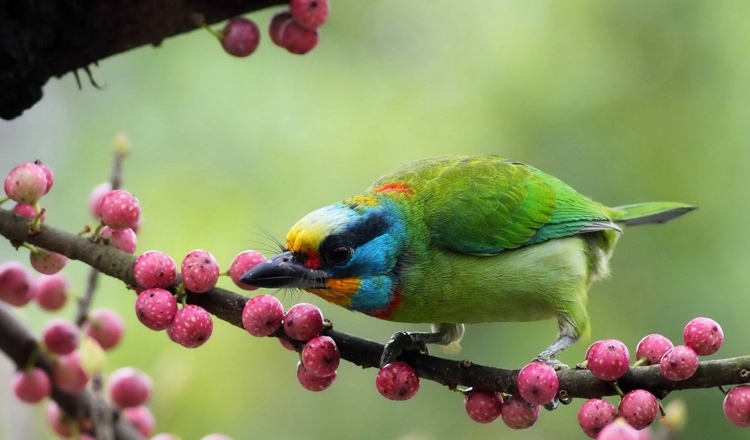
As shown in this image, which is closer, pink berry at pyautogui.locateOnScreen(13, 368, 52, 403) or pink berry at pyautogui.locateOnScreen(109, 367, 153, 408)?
pink berry at pyautogui.locateOnScreen(13, 368, 52, 403)

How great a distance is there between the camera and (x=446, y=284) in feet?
7.91

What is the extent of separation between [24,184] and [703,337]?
126cm

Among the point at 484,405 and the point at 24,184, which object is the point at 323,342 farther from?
the point at 24,184

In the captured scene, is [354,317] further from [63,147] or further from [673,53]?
[673,53]

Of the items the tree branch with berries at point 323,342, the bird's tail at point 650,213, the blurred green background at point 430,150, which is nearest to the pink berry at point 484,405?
the tree branch with berries at point 323,342

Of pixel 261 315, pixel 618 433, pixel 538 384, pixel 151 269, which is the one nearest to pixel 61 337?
pixel 151 269

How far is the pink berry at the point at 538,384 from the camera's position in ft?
5.16

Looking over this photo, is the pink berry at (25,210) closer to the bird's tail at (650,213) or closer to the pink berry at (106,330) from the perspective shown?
the pink berry at (106,330)

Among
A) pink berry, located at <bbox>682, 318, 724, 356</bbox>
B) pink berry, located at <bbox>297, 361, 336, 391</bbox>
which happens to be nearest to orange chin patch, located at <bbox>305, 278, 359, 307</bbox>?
pink berry, located at <bbox>297, 361, 336, 391</bbox>

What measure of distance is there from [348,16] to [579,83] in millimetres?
1602

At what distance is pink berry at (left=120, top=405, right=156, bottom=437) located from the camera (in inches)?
88.3

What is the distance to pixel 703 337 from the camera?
1498 mm

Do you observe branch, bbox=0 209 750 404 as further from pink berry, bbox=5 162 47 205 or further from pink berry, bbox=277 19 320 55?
pink berry, bbox=277 19 320 55

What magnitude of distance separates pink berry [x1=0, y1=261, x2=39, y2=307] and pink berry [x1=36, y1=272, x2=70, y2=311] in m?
0.13
